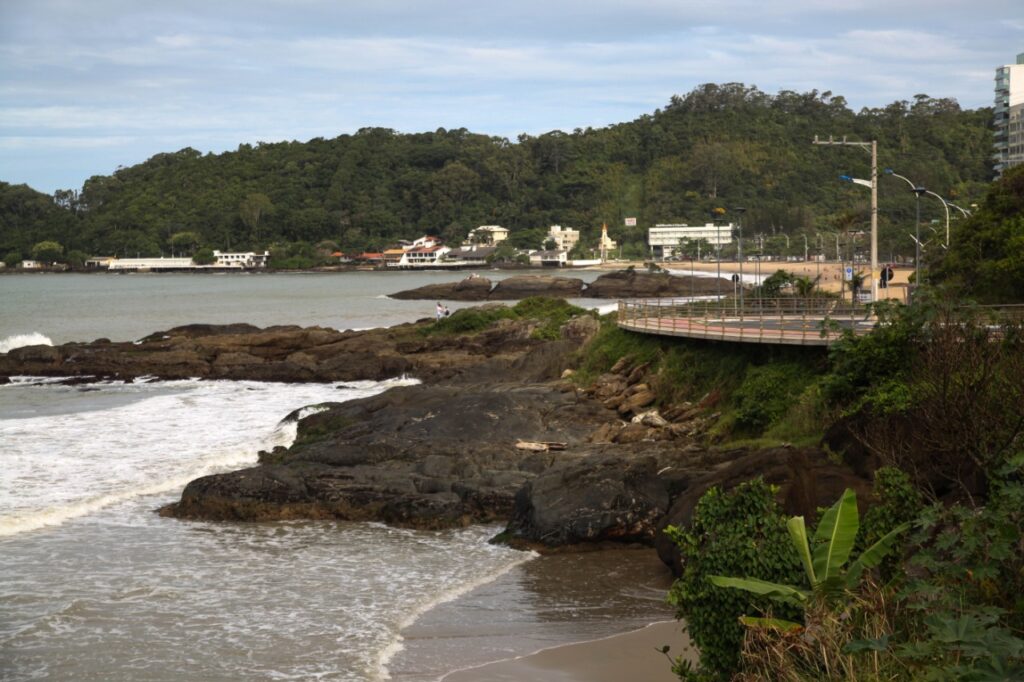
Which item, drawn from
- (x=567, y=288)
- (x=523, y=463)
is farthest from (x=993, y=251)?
(x=567, y=288)

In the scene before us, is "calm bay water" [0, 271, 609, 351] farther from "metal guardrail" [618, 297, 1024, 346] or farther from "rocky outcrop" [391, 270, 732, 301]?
"metal guardrail" [618, 297, 1024, 346]

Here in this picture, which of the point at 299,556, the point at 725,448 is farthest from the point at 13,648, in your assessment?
the point at 725,448

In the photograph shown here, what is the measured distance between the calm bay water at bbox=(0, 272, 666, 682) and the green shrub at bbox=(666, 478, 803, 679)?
3283mm

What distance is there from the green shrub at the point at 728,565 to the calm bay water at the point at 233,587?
3.28 meters

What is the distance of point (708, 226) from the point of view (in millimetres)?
186125

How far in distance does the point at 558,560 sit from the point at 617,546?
1093 millimetres

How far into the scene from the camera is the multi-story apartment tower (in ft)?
367

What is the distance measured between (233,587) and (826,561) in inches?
373

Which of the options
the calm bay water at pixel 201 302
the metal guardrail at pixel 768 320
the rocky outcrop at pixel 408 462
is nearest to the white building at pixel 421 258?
the calm bay water at pixel 201 302

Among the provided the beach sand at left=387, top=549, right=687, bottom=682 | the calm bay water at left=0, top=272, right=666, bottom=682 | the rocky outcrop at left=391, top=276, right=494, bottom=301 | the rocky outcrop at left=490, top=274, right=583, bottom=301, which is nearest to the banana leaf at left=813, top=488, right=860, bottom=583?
the beach sand at left=387, top=549, right=687, bottom=682

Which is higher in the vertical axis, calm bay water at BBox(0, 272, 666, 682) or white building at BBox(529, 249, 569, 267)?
white building at BBox(529, 249, 569, 267)

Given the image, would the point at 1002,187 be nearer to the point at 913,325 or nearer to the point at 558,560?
the point at 913,325

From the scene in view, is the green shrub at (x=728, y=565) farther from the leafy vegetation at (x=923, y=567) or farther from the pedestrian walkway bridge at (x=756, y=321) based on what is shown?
the pedestrian walkway bridge at (x=756, y=321)

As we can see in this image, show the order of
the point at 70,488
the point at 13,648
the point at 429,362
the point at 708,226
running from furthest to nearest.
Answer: the point at 708,226 → the point at 429,362 → the point at 70,488 → the point at 13,648
